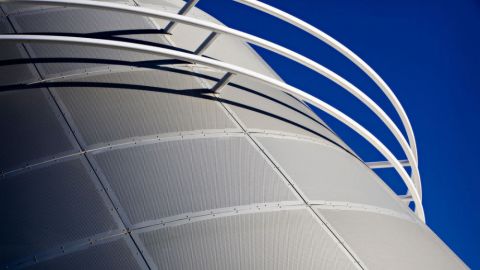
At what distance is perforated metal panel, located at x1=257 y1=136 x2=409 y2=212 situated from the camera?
1623 centimetres

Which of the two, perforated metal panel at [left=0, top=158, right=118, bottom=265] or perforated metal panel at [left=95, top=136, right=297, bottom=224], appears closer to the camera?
perforated metal panel at [left=0, top=158, right=118, bottom=265]

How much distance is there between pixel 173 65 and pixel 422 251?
8.62 m

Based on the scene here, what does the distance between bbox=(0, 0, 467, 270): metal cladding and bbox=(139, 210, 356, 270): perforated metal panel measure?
1.2 inches

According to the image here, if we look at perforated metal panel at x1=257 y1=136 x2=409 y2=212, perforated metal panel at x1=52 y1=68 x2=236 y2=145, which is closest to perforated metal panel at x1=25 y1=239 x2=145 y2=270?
perforated metal panel at x1=52 y1=68 x2=236 y2=145

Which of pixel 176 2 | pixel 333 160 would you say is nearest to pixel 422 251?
pixel 333 160

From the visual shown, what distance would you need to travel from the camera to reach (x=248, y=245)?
1363cm

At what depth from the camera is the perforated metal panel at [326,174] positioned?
16.2 meters

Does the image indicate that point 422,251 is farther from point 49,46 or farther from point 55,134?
point 49,46

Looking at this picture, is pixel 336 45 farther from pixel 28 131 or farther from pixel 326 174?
pixel 28 131

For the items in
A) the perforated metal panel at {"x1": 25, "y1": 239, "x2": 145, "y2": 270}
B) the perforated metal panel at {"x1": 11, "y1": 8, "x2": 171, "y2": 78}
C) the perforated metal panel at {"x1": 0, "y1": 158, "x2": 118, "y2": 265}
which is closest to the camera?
the perforated metal panel at {"x1": 25, "y1": 239, "x2": 145, "y2": 270}

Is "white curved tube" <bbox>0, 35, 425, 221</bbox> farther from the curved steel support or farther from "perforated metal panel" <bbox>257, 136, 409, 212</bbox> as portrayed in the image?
the curved steel support

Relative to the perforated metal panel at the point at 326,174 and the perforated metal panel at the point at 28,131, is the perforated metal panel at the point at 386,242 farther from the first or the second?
the perforated metal panel at the point at 28,131

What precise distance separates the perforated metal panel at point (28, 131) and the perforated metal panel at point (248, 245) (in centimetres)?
351

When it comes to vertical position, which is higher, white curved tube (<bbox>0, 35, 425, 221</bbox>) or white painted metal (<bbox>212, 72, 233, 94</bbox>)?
white painted metal (<bbox>212, 72, 233, 94</bbox>)
